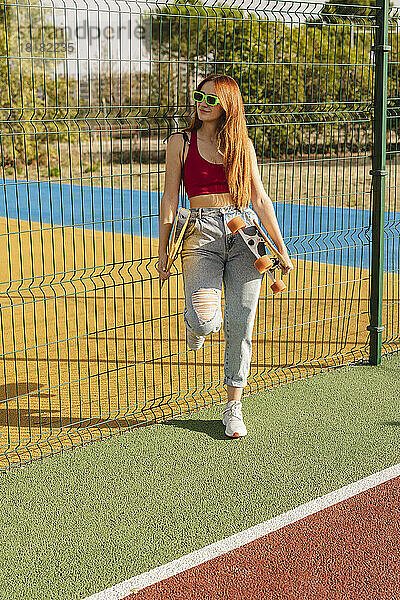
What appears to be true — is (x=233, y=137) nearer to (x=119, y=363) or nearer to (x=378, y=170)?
(x=378, y=170)

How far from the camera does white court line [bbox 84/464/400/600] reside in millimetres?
3256

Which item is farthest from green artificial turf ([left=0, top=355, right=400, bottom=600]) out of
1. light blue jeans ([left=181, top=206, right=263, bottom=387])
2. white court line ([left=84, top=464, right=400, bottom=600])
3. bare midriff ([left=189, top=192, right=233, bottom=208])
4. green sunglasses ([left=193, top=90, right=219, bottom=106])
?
green sunglasses ([left=193, top=90, right=219, bottom=106])

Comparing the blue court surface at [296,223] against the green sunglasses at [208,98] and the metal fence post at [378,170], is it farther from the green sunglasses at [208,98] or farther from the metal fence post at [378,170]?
the green sunglasses at [208,98]

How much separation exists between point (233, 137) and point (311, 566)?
2232 millimetres

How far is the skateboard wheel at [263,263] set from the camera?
4363mm

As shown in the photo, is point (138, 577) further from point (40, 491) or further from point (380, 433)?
point (380, 433)

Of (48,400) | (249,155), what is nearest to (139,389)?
(48,400)

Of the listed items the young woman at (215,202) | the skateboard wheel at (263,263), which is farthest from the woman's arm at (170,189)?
the skateboard wheel at (263,263)

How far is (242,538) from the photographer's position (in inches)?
143

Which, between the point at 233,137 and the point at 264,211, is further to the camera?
the point at 264,211

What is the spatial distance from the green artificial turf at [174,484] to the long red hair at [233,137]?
1413 mm

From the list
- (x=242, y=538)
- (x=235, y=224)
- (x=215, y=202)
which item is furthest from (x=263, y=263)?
(x=242, y=538)

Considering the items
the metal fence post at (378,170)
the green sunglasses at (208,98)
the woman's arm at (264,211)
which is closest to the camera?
the green sunglasses at (208,98)

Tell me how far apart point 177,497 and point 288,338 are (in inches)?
122
